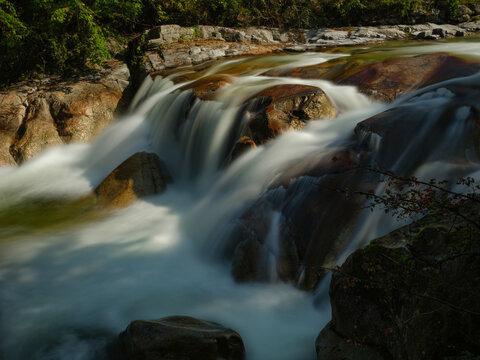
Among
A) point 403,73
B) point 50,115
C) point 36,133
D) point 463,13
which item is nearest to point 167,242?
point 403,73

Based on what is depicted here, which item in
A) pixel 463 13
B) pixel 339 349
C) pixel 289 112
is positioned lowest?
pixel 339 349

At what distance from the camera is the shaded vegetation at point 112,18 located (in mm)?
11188

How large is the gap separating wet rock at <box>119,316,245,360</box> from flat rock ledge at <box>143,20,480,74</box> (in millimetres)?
10531

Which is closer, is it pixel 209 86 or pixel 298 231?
pixel 298 231

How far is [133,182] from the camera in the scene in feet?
23.3

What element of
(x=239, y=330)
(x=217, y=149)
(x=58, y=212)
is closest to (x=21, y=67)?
(x=58, y=212)

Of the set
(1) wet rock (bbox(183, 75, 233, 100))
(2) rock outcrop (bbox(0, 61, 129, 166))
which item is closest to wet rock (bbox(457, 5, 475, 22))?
(1) wet rock (bbox(183, 75, 233, 100))

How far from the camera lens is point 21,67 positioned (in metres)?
12.2

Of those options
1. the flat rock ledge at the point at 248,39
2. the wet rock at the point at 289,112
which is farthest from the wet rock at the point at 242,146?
the flat rock ledge at the point at 248,39

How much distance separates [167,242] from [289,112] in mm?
2989

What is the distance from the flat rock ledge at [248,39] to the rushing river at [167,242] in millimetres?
4418

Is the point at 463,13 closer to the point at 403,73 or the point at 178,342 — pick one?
the point at 403,73

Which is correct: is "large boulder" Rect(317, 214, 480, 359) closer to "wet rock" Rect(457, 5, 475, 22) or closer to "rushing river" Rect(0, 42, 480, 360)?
"rushing river" Rect(0, 42, 480, 360)

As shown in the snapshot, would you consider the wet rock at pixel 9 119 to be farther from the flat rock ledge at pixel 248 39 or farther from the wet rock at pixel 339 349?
the wet rock at pixel 339 349
